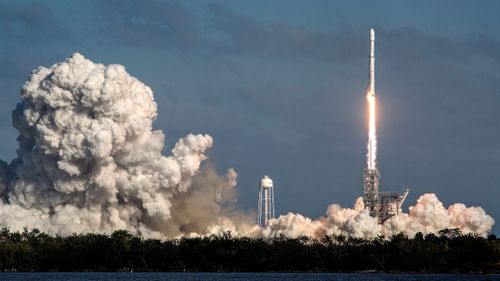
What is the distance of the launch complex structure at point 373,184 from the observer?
170 meters

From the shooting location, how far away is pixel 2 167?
175250mm

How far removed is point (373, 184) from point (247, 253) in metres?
19.5

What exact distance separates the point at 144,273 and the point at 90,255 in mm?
7420

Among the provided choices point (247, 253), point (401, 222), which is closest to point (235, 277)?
point (247, 253)

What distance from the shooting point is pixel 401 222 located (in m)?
173

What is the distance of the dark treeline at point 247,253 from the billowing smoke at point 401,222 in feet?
14.7

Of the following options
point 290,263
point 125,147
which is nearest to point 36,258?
point 125,147

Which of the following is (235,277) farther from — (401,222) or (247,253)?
(401,222)

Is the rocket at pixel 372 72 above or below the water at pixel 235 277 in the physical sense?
above

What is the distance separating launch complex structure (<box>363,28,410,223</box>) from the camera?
16962 cm

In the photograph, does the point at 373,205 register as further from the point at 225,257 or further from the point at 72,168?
the point at 72,168

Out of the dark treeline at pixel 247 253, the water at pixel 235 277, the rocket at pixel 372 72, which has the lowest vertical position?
the water at pixel 235 277

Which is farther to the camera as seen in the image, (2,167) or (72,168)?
(2,167)

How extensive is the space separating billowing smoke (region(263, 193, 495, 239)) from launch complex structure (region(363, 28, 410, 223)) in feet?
5.11
